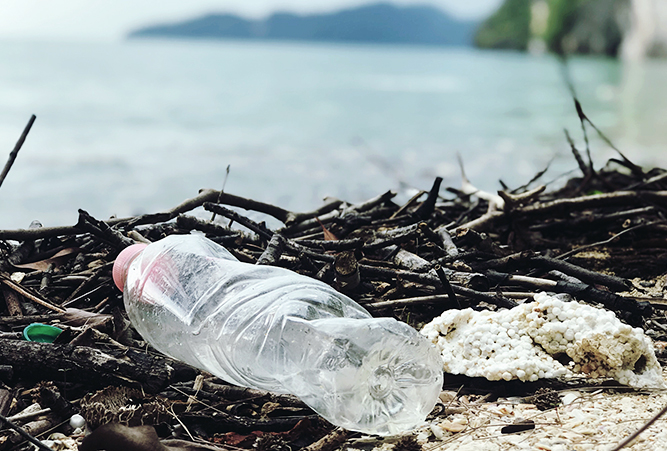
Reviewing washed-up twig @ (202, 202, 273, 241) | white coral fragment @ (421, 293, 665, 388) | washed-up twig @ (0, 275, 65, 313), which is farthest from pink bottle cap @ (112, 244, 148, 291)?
white coral fragment @ (421, 293, 665, 388)

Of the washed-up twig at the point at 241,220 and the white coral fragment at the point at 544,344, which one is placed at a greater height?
the washed-up twig at the point at 241,220

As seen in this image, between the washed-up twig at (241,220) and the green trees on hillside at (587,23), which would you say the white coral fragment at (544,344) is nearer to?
the washed-up twig at (241,220)

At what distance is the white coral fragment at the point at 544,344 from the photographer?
5.03 ft

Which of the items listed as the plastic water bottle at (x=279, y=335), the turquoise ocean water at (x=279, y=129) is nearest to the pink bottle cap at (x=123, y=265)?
the plastic water bottle at (x=279, y=335)

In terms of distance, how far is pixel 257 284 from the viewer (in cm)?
166

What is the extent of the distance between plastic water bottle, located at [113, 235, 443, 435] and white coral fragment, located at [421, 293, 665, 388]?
0.20 meters

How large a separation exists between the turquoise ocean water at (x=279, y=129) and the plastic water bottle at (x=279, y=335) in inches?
80.6

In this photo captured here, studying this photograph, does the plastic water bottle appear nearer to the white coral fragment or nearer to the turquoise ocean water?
the white coral fragment

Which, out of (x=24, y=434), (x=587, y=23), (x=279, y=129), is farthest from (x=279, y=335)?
(x=587, y=23)

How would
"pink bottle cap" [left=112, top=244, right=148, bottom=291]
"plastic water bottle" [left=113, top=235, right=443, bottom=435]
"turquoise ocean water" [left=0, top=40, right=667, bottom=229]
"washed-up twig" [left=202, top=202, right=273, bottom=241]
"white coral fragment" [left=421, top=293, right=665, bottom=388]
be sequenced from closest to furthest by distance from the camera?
"plastic water bottle" [left=113, top=235, right=443, bottom=435] → "white coral fragment" [left=421, top=293, right=665, bottom=388] → "pink bottle cap" [left=112, top=244, right=148, bottom=291] → "washed-up twig" [left=202, top=202, right=273, bottom=241] → "turquoise ocean water" [left=0, top=40, right=667, bottom=229]

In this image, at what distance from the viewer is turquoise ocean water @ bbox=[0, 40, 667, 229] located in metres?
8.29

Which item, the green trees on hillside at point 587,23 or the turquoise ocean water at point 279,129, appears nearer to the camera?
the turquoise ocean water at point 279,129

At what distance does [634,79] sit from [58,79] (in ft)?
64.1

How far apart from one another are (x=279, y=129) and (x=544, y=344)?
11.7 meters
